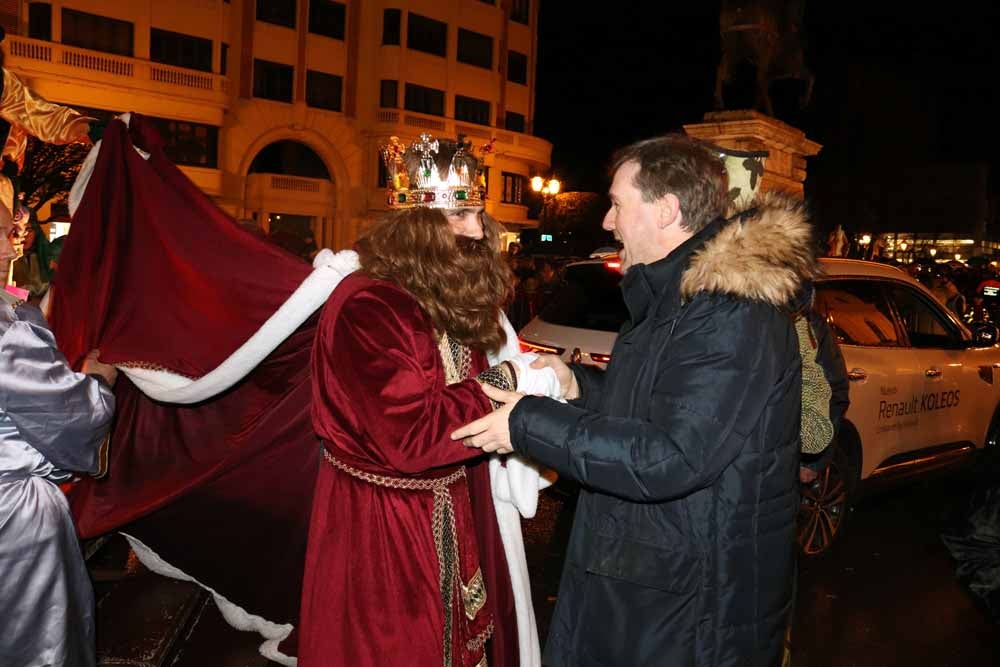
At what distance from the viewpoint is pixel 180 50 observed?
1277 inches

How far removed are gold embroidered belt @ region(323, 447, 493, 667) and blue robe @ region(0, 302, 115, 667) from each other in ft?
2.68

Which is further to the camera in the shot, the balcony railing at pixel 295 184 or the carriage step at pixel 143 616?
the balcony railing at pixel 295 184

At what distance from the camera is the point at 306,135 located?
37125mm

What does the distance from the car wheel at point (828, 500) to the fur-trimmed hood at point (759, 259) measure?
3890mm

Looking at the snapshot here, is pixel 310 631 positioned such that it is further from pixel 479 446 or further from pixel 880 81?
pixel 880 81

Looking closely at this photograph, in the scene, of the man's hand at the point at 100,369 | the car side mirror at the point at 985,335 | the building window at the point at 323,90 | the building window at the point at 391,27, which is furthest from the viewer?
the building window at the point at 391,27

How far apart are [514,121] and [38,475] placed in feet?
138

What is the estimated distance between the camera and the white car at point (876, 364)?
6.01 meters

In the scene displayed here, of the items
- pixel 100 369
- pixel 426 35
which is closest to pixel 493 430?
pixel 100 369

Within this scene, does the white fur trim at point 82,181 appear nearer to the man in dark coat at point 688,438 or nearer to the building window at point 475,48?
the man in dark coat at point 688,438

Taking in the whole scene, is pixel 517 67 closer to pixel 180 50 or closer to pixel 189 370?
pixel 180 50

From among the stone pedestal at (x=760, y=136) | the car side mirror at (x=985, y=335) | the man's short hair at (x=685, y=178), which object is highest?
the stone pedestal at (x=760, y=136)

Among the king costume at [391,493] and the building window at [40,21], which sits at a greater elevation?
the building window at [40,21]

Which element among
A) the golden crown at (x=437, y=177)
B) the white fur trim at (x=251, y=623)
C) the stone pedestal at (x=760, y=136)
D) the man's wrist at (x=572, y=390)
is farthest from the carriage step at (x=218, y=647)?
the stone pedestal at (x=760, y=136)
